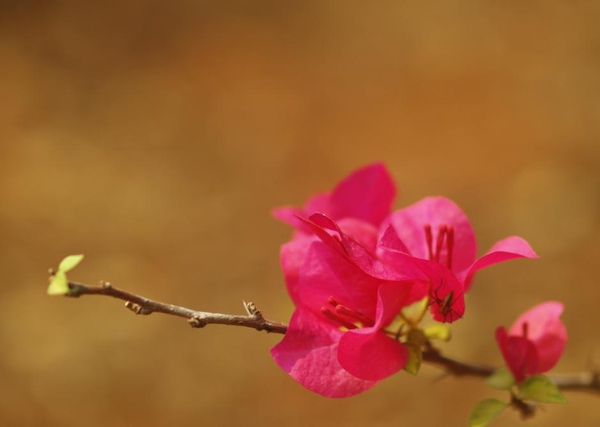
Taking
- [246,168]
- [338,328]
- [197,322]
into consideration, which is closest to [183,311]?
[197,322]

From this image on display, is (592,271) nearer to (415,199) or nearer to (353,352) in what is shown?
(415,199)

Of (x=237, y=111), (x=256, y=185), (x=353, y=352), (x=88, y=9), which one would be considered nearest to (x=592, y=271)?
(x=256, y=185)

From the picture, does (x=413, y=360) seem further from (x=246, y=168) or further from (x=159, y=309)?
(x=246, y=168)

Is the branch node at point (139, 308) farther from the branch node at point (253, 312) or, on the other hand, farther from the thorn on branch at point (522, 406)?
the thorn on branch at point (522, 406)

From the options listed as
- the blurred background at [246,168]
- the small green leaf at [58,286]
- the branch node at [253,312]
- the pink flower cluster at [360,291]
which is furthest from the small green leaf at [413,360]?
the blurred background at [246,168]

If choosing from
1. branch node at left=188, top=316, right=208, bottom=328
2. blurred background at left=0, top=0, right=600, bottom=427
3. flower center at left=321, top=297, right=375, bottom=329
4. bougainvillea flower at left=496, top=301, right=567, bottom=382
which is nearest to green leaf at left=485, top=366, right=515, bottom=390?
bougainvillea flower at left=496, top=301, right=567, bottom=382

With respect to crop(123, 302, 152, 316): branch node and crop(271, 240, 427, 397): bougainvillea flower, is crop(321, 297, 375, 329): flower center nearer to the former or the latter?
crop(271, 240, 427, 397): bougainvillea flower
